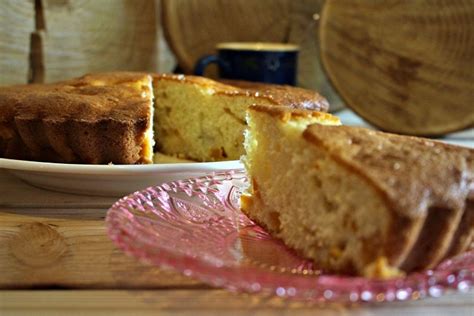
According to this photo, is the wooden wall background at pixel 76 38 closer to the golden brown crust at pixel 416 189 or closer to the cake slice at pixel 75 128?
the cake slice at pixel 75 128

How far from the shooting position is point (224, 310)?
43.4 inches

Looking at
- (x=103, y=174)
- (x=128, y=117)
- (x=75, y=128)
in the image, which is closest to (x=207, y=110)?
(x=128, y=117)

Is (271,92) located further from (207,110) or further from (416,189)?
(416,189)

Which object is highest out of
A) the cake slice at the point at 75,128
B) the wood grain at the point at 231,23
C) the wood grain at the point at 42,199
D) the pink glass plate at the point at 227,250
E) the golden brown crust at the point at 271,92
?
the wood grain at the point at 231,23

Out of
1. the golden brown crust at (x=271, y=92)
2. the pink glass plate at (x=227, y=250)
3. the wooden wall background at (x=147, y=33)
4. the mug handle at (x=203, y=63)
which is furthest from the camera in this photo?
the mug handle at (x=203, y=63)

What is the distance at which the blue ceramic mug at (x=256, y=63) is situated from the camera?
2760mm

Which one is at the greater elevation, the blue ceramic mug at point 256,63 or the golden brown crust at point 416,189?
the blue ceramic mug at point 256,63

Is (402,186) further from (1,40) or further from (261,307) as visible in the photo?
(1,40)

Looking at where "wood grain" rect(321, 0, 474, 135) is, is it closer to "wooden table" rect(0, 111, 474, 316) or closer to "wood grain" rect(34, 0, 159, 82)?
"wood grain" rect(34, 0, 159, 82)

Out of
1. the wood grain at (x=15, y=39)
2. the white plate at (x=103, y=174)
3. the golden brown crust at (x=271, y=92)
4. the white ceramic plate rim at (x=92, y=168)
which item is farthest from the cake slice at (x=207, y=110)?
the wood grain at (x=15, y=39)

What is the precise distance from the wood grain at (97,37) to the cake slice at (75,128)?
0.90 meters

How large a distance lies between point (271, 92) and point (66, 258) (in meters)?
1.14

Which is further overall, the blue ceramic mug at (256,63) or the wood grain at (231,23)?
the wood grain at (231,23)

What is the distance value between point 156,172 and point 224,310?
592 mm
